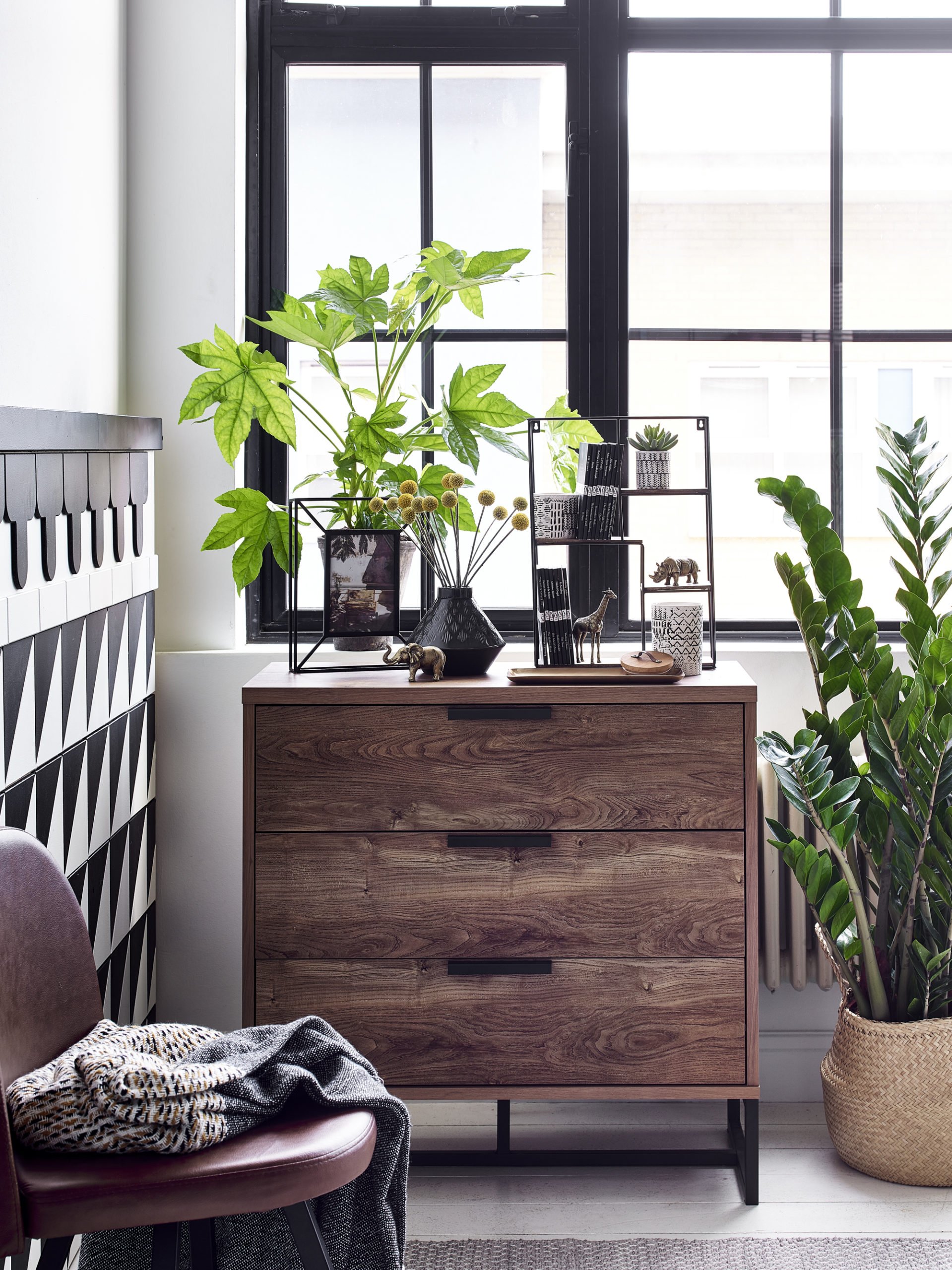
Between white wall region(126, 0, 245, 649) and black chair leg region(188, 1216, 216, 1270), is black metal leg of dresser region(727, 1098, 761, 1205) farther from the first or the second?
white wall region(126, 0, 245, 649)

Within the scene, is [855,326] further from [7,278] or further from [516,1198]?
[516,1198]

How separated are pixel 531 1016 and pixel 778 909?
70cm

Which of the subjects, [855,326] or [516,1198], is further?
[855,326]

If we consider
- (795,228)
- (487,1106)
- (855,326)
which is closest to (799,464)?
(855,326)

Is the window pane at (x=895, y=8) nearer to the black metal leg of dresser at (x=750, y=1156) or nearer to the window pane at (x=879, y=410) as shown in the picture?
the window pane at (x=879, y=410)

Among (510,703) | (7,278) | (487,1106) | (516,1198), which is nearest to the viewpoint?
(7,278)

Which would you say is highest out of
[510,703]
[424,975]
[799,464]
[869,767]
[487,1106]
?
[799,464]

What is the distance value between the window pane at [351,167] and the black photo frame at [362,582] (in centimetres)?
76

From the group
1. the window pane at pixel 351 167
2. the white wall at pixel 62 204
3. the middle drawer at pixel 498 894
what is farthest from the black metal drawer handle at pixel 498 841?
the window pane at pixel 351 167

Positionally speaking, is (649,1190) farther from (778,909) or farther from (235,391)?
(235,391)

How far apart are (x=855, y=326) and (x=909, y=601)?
0.79 m

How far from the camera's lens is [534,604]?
2074 millimetres

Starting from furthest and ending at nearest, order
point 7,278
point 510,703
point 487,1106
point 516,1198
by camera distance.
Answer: point 487,1106, point 516,1198, point 510,703, point 7,278

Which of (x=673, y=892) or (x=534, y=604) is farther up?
(x=534, y=604)
